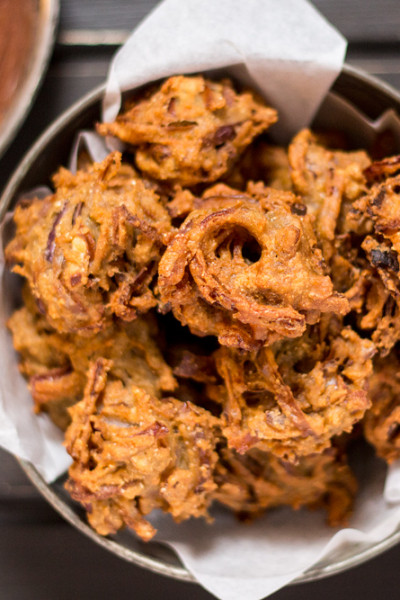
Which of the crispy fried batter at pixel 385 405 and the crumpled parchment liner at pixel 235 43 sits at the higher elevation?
the crumpled parchment liner at pixel 235 43

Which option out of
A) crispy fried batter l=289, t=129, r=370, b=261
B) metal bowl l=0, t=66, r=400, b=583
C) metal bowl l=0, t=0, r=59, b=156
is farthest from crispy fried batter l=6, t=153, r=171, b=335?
metal bowl l=0, t=0, r=59, b=156

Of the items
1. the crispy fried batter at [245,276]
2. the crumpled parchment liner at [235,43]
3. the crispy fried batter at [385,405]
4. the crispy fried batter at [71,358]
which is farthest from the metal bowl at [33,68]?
the crispy fried batter at [385,405]

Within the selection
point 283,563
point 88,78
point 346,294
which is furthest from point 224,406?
point 88,78

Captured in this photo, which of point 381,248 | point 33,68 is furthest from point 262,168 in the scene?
point 33,68

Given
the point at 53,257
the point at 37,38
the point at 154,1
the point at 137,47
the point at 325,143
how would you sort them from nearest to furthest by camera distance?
the point at 53,257 < the point at 137,47 < the point at 325,143 < the point at 37,38 < the point at 154,1

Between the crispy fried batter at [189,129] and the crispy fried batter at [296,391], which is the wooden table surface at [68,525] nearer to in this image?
the crispy fried batter at [189,129]

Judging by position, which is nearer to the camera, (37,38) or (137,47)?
(137,47)

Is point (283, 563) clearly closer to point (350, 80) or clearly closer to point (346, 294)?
point (346, 294)

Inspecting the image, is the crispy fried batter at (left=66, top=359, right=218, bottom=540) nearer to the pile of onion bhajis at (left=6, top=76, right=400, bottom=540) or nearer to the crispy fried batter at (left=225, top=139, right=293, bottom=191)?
the pile of onion bhajis at (left=6, top=76, right=400, bottom=540)
